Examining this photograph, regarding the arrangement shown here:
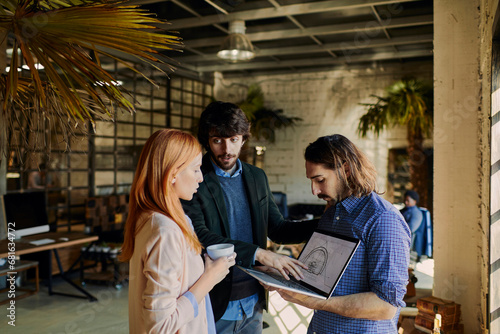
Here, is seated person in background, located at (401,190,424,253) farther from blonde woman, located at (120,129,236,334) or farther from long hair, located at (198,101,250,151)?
blonde woman, located at (120,129,236,334)

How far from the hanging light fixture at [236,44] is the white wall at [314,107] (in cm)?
333

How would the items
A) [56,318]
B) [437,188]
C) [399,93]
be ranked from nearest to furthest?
[437,188]
[56,318]
[399,93]

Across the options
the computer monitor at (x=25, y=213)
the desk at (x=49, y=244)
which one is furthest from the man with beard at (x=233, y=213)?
the computer monitor at (x=25, y=213)

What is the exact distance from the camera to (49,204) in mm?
5387

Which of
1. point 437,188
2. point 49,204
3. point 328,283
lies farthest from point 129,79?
point 328,283

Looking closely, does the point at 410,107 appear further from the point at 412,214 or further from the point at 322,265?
the point at 322,265

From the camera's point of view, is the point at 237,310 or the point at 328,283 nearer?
the point at 328,283

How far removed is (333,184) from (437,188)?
2094mm

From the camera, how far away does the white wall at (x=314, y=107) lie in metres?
7.44

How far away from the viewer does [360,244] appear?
1237mm

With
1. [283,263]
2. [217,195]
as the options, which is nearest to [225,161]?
[217,195]

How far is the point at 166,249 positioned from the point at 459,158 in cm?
260

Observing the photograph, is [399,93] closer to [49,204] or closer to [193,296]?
[49,204]

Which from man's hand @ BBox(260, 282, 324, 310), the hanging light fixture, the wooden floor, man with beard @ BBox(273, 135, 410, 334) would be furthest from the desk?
man with beard @ BBox(273, 135, 410, 334)
